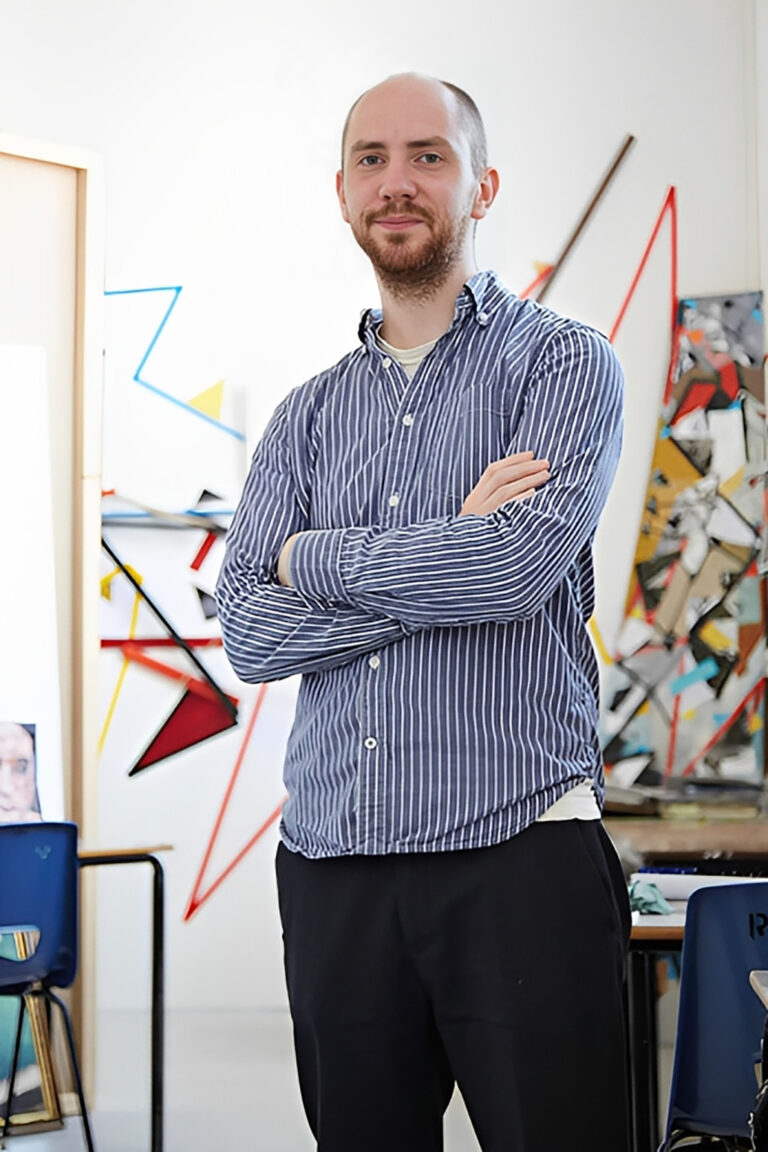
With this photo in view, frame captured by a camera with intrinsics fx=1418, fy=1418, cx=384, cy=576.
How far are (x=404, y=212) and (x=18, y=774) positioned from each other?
2.82 meters

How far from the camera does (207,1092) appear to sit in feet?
13.6

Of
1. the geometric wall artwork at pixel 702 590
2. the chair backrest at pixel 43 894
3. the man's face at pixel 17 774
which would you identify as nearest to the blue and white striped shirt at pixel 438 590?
the chair backrest at pixel 43 894

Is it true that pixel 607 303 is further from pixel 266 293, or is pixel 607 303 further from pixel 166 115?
pixel 166 115

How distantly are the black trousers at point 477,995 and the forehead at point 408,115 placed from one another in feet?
2.73

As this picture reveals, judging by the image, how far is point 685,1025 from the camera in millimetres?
2227

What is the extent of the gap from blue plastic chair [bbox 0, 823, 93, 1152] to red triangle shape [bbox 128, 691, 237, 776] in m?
1.47

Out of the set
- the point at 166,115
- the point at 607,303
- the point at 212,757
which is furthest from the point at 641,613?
the point at 166,115

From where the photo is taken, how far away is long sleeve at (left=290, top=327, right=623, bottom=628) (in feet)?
5.14

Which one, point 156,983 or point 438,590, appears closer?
point 438,590

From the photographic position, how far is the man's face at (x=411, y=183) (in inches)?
66.7

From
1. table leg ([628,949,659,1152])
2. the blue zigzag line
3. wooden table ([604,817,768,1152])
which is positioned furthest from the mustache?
the blue zigzag line

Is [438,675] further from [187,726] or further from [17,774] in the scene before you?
[187,726]

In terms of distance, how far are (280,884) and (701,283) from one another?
371 centimetres

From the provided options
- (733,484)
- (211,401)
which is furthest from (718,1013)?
(211,401)
